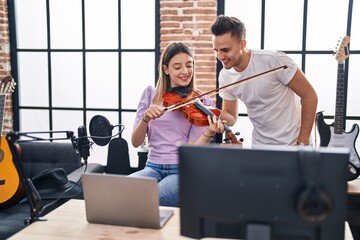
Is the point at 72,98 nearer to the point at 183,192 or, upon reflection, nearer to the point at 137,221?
the point at 137,221

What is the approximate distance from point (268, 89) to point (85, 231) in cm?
135

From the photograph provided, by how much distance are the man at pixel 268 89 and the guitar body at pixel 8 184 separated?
1.59 m

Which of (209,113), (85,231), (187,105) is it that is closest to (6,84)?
(187,105)

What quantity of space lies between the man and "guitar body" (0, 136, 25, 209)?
1.59 m

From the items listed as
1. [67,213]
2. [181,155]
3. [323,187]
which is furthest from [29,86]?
[323,187]

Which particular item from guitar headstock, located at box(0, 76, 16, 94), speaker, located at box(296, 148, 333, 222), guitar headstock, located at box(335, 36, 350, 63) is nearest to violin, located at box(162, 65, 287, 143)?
guitar headstock, located at box(335, 36, 350, 63)

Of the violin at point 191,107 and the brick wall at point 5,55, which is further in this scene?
the brick wall at point 5,55

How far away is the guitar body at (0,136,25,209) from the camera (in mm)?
2768

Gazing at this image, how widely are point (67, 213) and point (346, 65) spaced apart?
2.47 m

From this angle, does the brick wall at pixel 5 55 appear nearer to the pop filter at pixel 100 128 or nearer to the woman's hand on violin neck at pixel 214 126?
the woman's hand on violin neck at pixel 214 126

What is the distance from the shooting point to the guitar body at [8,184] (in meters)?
2.77

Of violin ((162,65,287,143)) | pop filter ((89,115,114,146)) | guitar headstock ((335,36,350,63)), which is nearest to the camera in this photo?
pop filter ((89,115,114,146))

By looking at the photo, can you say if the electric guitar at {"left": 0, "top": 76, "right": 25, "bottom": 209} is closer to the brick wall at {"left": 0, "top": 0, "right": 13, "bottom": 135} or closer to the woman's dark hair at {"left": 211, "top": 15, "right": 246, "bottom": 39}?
the brick wall at {"left": 0, "top": 0, "right": 13, "bottom": 135}

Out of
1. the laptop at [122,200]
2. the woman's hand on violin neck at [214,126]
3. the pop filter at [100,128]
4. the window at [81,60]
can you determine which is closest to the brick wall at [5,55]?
the window at [81,60]
